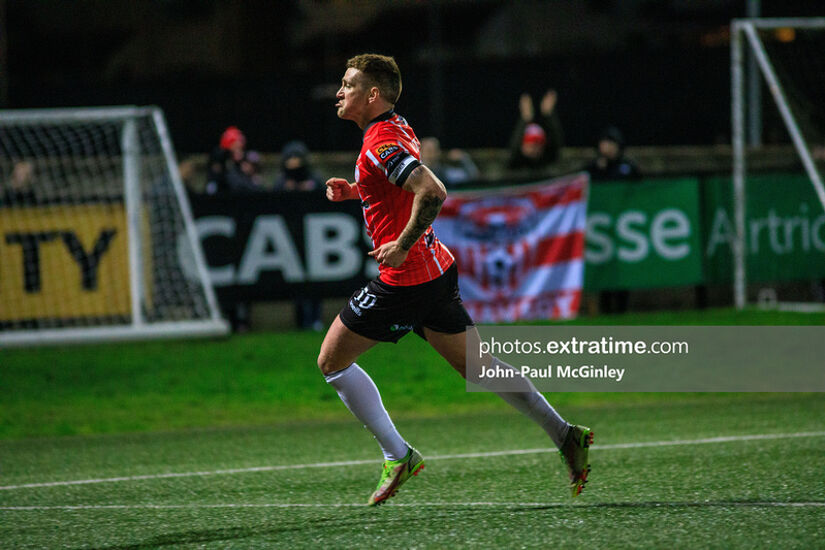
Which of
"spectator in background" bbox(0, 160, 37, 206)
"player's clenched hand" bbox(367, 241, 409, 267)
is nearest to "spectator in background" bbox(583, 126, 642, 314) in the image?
"spectator in background" bbox(0, 160, 37, 206)

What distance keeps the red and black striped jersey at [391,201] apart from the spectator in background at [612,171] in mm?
7889

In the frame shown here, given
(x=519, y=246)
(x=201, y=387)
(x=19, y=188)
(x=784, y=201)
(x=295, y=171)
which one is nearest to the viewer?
(x=201, y=387)

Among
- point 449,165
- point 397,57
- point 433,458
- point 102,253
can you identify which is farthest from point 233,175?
point 397,57

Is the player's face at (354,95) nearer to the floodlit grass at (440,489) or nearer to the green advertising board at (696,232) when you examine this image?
the floodlit grass at (440,489)

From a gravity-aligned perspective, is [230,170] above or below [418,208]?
above

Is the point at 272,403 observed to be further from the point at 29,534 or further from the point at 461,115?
the point at 461,115

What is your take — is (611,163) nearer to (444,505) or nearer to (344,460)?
(344,460)

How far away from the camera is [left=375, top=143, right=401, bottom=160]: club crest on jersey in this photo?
5.60 m

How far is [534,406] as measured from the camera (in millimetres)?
6156

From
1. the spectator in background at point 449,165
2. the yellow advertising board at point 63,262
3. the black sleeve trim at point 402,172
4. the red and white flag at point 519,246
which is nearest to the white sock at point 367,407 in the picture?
the black sleeve trim at point 402,172

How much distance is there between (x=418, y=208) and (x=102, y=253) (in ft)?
23.6

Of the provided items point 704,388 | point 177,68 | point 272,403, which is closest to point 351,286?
point 272,403

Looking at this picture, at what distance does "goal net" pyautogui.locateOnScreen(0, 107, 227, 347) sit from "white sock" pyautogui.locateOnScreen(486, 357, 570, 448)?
5.92 m

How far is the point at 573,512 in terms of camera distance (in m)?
5.84
